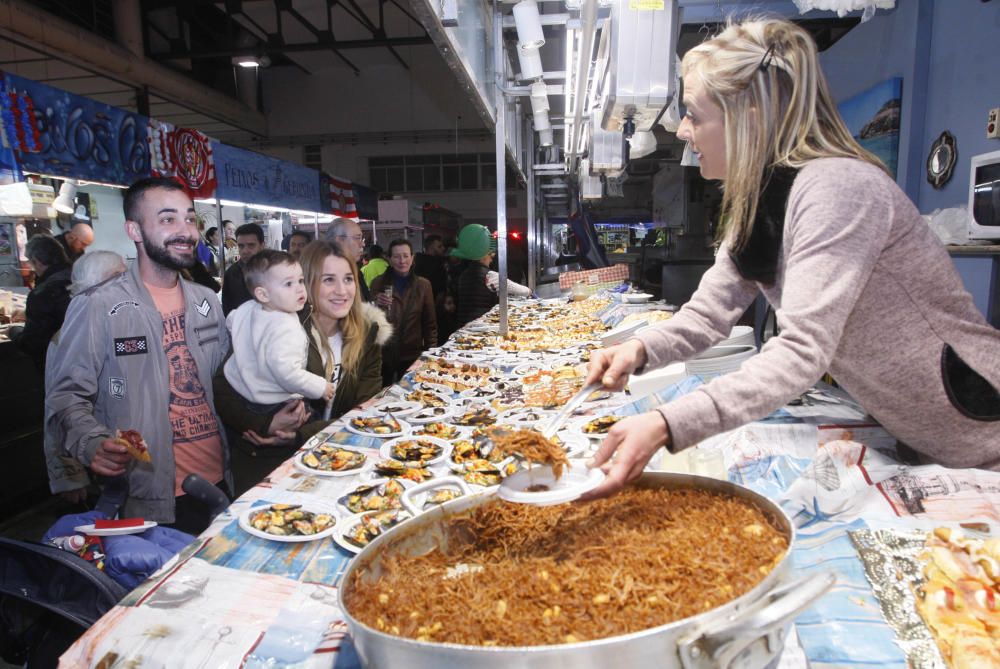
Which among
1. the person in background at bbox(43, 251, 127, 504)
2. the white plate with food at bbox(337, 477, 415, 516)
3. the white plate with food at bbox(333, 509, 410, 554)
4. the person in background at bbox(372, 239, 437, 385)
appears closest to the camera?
the white plate with food at bbox(333, 509, 410, 554)

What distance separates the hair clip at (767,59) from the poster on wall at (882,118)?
18.5 ft

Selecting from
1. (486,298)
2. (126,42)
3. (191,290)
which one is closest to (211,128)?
(126,42)

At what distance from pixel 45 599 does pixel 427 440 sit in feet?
3.80

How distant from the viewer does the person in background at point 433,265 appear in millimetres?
7414

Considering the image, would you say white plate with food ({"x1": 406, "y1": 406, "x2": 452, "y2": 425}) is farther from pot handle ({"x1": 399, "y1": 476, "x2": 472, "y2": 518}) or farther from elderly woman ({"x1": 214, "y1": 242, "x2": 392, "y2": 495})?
pot handle ({"x1": 399, "y1": 476, "x2": 472, "y2": 518})

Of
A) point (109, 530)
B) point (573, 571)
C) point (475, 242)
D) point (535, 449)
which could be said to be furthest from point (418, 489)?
point (475, 242)

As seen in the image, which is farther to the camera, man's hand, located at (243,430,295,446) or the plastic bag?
the plastic bag

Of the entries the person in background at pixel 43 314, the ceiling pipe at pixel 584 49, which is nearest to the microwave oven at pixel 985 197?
the ceiling pipe at pixel 584 49

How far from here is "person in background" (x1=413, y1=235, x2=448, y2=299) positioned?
7.41 meters

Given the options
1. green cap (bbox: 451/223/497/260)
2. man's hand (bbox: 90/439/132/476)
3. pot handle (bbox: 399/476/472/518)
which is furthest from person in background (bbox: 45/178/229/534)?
green cap (bbox: 451/223/497/260)

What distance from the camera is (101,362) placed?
8.03 ft

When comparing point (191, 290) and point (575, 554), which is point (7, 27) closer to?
point (191, 290)

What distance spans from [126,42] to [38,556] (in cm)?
1196

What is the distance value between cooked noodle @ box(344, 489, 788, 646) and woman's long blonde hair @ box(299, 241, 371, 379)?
213 cm
